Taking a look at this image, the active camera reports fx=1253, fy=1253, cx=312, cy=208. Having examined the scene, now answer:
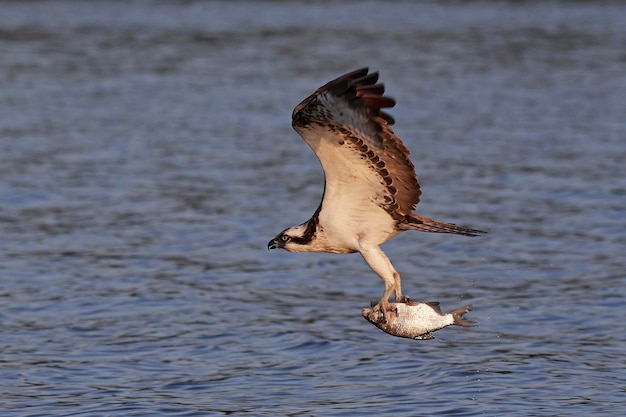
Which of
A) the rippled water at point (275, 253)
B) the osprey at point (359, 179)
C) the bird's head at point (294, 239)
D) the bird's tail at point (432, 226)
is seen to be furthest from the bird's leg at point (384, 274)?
the rippled water at point (275, 253)

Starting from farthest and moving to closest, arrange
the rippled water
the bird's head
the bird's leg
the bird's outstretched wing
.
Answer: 1. the rippled water
2. the bird's head
3. the bird's leg
4. the bird's outstretched wing

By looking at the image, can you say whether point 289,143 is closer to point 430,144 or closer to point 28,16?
point 430,144

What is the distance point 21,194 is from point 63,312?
175 inches

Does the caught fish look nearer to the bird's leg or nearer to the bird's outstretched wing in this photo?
the bird's leg

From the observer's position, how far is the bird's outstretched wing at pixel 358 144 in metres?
6.61

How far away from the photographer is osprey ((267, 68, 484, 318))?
6.70m

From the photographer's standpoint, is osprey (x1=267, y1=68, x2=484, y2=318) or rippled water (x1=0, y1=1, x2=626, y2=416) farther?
rippled water (x1=0, y1=1, x2=626, y2=416)

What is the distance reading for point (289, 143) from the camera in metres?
18.3

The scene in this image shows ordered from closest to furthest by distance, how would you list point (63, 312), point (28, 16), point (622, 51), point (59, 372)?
point (59, 372) → point (63, 312) → point (622, 51) → point (28, 16)

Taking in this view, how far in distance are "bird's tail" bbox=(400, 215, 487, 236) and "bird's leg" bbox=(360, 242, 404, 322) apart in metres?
0.25

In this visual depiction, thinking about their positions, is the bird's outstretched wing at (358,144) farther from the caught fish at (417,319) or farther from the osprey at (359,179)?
the caught fish at (417,319)

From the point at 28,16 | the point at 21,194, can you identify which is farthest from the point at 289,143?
the point at 28,16

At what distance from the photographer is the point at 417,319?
7.11 metres

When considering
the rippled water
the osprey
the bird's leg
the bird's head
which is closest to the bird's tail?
the osprey
